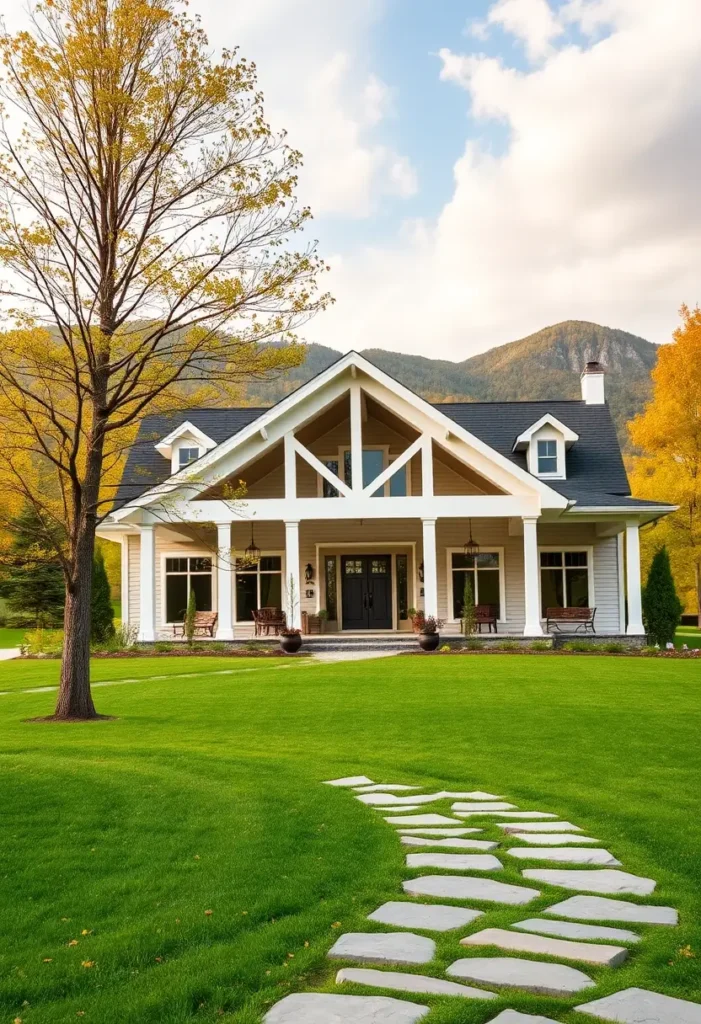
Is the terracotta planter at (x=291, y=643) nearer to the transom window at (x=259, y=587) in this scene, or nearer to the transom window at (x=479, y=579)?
the transom window at (x=259, y=587)

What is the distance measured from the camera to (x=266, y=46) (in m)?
12.3

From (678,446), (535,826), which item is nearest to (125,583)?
(678,446)

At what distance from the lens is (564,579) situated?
83.0ft

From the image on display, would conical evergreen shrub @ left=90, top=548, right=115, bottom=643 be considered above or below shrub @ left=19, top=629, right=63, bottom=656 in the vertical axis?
above

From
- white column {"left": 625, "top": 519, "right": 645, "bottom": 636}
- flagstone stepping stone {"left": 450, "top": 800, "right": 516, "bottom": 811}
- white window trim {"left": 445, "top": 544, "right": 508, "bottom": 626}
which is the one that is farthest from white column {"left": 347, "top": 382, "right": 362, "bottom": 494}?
flagstone stepping stone {"left": 450, "top": 800, "right": 516, "bottom": 811}

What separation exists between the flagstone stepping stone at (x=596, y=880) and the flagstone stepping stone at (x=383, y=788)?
93.3 inches

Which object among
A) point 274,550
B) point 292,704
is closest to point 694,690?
point 292,704

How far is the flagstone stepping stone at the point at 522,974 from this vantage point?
336 cm

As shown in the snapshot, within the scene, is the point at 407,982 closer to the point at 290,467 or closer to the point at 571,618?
the point at 290,467

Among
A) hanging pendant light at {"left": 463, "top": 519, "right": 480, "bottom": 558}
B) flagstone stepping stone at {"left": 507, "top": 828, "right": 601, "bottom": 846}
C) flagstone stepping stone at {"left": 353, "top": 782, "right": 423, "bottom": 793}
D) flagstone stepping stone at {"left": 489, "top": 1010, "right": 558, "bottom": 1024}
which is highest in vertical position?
hanging pendant light at {"left": 463, "top": 519, "right": 480, "bottom": 558}

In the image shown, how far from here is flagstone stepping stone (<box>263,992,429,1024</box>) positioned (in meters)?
3.10

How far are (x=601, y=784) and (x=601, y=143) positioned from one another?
14106mm

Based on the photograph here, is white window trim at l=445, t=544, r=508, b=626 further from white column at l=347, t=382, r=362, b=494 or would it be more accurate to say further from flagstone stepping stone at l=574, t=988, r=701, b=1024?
flagstone stepping stone at l=574, t=988, r=701, b=1024

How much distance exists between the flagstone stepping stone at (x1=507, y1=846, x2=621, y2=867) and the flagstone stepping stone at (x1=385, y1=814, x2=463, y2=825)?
794 mm
